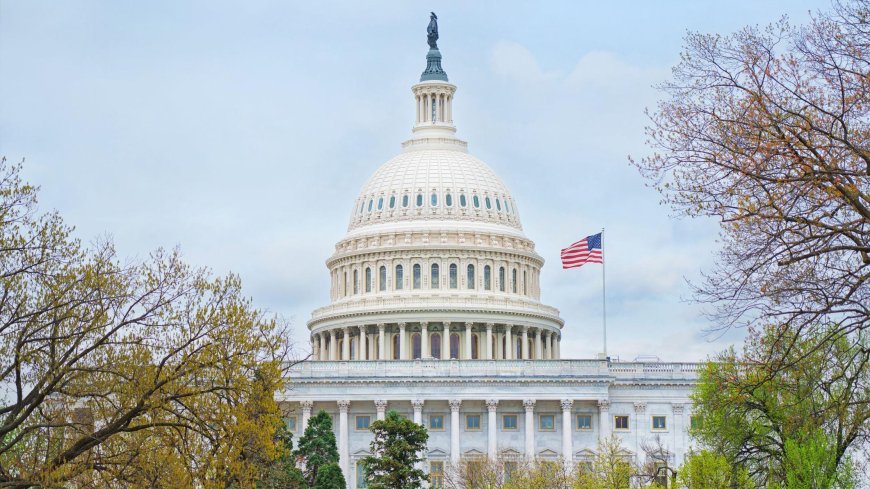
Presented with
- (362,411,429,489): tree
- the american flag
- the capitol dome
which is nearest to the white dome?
the capitol dome

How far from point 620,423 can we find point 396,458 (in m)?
48.9

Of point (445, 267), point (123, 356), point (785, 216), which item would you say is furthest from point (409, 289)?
point (785, 216)

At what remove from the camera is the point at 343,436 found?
144 meters

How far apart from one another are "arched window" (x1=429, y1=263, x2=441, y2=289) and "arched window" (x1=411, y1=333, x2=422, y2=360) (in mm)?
5919

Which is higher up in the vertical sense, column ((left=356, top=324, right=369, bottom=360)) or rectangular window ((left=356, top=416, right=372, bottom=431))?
column ((left=356, top=324, right=369, bottom=360))

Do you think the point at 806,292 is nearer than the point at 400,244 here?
Yes

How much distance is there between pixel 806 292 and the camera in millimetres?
46000

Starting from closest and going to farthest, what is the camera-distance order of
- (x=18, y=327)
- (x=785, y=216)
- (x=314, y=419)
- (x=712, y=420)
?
(x=785, y=216) < (x=18, y=327) < (x=712, y=420) < (x=314, y=419)

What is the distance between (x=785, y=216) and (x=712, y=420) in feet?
137

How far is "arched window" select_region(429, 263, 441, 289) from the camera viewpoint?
574ft

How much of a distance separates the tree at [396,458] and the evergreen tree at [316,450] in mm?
3799

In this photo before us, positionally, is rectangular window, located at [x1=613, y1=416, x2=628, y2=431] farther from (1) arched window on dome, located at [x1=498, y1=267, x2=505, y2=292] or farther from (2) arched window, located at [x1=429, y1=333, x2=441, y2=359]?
(1) arched window on dome, located at [x1=498, y1=267, x2=505, y2=292]

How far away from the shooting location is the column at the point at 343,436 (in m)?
142

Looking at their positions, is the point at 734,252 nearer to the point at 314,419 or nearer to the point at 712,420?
the point at 712,420
